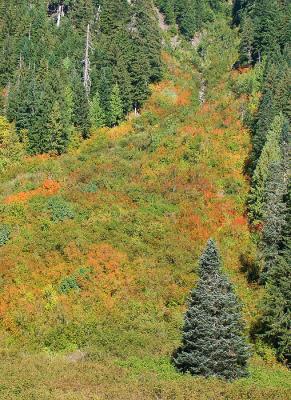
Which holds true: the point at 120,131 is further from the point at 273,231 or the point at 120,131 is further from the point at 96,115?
the point at 273,231

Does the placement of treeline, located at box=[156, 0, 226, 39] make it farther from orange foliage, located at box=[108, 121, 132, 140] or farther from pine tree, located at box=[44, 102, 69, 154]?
pine tree, located at box=[44, 102, 69, 154]

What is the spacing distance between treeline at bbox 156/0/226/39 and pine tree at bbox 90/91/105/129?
33.5m

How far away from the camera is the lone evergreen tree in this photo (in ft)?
73.6

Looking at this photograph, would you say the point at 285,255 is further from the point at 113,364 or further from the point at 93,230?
the point at 93,230

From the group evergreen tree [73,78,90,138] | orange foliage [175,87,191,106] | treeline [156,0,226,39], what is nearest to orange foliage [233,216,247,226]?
evergreen tree [73,78,90,138]

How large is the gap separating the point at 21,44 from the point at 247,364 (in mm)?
59795

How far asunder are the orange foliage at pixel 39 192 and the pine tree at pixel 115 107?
19.7m

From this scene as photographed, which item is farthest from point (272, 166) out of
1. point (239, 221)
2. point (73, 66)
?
point (73, 66)

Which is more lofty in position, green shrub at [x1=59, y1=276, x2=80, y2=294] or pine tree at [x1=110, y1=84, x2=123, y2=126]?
pine tree at [x1=110, y1=84, x2=123, y2=126]

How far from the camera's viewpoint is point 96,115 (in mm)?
62594

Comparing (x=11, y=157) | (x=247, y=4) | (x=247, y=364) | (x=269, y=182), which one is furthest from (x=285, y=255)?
(x=247, y=4)

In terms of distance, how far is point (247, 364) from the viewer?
23.4 metres

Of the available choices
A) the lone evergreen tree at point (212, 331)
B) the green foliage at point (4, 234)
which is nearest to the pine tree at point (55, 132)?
the green foliage at point (4, 234)

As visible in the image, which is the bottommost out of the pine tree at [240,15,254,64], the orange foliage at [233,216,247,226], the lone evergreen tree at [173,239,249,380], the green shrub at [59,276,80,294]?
the green shrub at [59,276,80,294]
